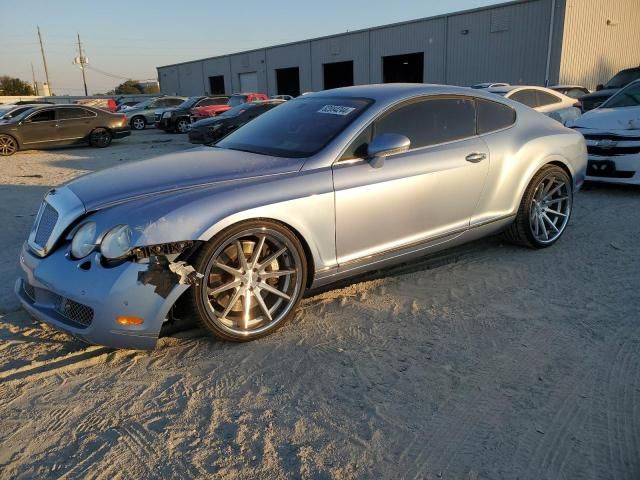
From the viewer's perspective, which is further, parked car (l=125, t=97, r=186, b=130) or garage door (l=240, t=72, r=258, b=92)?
garage door (l=240, t=72, r=258, b=92)

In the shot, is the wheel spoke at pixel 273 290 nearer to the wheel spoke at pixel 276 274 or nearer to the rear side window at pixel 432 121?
the wheel spoke at pixel 276 274

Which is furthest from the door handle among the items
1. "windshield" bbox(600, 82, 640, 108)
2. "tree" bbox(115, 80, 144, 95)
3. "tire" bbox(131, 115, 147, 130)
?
"tree" bbox(115, 80, 144, 95)

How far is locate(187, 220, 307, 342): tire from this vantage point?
2.98 m

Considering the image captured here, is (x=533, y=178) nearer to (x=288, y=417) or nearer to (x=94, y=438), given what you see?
(x=288, y=417)

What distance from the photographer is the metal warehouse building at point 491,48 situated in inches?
908

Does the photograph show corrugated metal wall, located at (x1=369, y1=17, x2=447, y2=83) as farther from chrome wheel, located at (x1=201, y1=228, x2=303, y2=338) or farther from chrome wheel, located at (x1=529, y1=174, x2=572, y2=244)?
chrome wheel, located at (x1=201, y1=228, x2=303, y2=338)

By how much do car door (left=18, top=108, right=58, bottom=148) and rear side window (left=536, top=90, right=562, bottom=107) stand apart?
1314cm

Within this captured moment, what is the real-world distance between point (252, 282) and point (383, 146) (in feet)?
4.18

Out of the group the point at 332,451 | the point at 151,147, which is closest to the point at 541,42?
the point at 151,147

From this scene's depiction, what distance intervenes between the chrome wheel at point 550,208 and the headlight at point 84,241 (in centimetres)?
368

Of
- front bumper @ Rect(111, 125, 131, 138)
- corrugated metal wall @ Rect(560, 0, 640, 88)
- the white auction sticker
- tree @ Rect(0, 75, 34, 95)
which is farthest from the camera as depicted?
tree @ Rect(0, 75, 34, 95)

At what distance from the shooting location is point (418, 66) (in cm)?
3381

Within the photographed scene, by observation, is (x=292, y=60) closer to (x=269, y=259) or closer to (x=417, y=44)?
(x=417, y=44)

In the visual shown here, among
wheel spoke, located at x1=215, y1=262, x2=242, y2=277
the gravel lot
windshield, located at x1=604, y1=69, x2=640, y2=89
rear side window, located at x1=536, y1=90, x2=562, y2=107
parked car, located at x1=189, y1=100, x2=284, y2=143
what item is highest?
windshield, located at x1=604, y1=69, x2=640, y2=89
